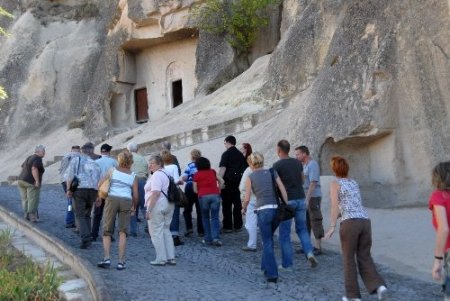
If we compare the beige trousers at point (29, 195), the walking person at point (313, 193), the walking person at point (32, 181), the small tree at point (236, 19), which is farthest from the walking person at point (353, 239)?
the small tree at point (236, 19)

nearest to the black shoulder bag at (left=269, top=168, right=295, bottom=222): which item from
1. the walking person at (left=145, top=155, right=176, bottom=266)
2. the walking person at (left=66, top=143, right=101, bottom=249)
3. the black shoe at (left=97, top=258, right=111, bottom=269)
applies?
the walking person at (left=145, top=155, right=176, bottom=266)

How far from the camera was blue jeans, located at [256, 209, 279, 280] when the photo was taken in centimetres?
820

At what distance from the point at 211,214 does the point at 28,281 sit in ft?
A: 10.6

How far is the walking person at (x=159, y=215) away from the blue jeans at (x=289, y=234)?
1473mm

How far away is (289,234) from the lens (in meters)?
8.84

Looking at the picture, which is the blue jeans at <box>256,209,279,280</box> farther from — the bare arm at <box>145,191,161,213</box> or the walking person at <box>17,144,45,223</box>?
the walking person at <box>17,144,45,223</box>

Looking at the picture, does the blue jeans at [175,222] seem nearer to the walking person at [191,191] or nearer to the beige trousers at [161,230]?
the walking person at [191,191]

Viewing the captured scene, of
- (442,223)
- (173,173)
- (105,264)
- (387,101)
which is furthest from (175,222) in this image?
(442,223)

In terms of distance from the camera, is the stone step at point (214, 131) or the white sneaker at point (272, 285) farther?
A: the stone step at point (214, 131)

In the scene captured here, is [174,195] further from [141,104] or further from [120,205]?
[141,104]

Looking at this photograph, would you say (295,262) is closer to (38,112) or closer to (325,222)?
(325,222)

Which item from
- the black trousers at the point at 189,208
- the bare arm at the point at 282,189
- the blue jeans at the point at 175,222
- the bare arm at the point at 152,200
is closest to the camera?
the bare arm at the point at 282,189

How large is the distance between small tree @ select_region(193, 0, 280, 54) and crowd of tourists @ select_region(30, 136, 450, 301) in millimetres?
15277

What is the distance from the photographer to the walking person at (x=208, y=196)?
1066cm
